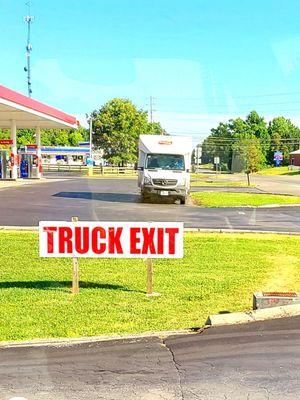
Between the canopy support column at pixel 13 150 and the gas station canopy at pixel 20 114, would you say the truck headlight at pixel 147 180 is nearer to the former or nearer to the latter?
the gas station canopy at pixel 20 114

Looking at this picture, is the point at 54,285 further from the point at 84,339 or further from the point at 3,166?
the point at 3,166

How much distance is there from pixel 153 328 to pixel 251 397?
1996 millimetres

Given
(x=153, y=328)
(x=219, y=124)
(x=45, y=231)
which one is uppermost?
(x=219, y=124)

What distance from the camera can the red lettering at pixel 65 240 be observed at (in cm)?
720

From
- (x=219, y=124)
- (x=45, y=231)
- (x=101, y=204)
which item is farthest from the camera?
(x=219, y=124)

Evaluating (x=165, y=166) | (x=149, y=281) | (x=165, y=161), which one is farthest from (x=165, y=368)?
(x=165, y=161)

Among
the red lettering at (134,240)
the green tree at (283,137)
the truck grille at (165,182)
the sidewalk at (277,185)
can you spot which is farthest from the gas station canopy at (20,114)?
the green tree at (283,137)

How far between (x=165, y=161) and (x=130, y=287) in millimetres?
15870

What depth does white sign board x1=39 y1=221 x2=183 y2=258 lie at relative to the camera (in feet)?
23.6

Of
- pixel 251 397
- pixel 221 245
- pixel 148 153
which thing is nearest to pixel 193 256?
pixel 221 245

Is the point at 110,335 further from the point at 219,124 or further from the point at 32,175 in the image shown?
the point at 219,124

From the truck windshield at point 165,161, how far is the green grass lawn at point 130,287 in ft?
39.4

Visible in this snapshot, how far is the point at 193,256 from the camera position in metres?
10.1

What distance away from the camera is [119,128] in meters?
72.1
